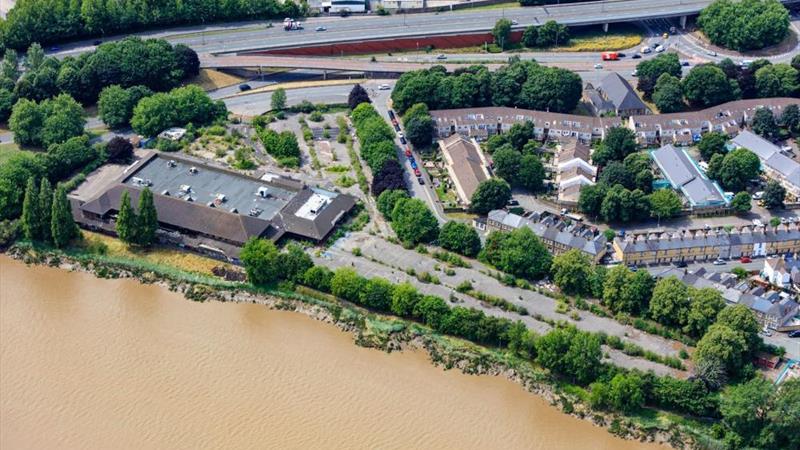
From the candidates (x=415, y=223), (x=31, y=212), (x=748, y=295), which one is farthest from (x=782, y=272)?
(x=31, y=212)

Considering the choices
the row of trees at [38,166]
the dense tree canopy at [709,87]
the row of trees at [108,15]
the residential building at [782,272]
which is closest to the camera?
the residential building at [782,272]

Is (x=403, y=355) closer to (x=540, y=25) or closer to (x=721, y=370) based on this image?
(x=721, y=370)

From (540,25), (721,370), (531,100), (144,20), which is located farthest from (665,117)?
(144,20)

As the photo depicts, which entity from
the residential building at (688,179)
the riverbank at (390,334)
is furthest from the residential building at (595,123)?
the riverbank at (390,334)

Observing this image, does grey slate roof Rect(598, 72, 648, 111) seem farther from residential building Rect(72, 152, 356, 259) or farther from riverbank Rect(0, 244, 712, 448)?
riverbank Rect(0, 244, 712, 448)

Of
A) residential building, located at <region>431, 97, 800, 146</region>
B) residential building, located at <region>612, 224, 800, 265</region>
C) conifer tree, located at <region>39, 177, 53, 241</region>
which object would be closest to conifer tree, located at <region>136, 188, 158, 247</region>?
conifer tree, located at <region>39, 177, 53, 241</region>

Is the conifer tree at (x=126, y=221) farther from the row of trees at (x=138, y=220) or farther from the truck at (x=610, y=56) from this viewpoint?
the truck at (x=610, y=56)

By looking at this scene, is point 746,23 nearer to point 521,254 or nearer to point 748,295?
point 748,295
